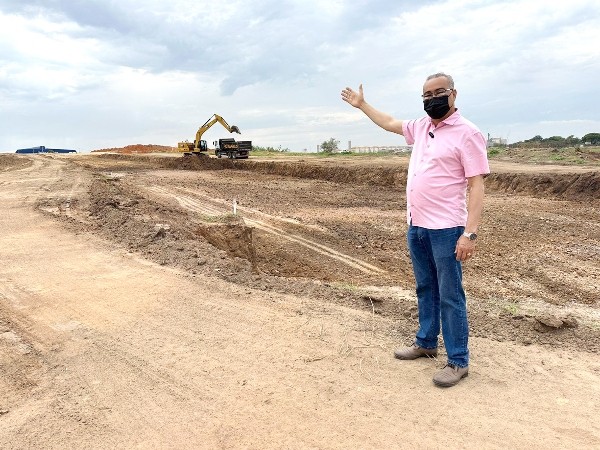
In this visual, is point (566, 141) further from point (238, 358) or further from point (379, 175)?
point (238, 358)

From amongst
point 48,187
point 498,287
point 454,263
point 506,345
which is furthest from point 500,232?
point 48,187

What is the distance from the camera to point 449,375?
11.2 feet

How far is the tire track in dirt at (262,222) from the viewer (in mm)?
10094

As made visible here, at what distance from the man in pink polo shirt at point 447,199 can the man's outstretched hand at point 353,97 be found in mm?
598

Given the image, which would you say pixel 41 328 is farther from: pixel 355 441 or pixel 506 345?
pixel 506 345

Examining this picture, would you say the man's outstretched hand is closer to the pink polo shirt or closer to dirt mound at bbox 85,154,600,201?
the pink polo shirt

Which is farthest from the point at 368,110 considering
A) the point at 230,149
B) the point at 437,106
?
the point at 230,149

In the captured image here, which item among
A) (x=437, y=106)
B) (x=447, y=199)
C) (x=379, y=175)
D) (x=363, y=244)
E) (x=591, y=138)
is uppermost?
(x=437, y=106)

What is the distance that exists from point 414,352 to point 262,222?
909cm

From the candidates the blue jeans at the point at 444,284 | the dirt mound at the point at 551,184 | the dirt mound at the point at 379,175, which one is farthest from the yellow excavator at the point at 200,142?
the blue jeans at the point at 444,284

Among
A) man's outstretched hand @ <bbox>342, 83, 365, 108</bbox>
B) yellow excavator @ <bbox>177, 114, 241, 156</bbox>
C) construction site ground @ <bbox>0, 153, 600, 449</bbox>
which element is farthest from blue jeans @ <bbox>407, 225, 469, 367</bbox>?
yellow excavator @ <bbox>177, 114, 241, 156</bbox>

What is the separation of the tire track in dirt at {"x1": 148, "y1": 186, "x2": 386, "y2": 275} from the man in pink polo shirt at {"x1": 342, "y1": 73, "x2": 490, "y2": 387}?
19.8 ft

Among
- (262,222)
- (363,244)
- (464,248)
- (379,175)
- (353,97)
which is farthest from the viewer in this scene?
(379,175)

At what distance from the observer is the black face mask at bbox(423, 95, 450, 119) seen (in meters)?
3.30
